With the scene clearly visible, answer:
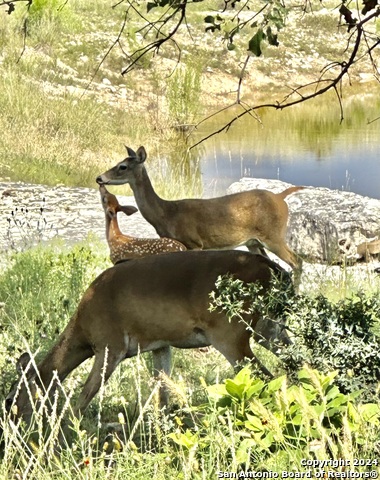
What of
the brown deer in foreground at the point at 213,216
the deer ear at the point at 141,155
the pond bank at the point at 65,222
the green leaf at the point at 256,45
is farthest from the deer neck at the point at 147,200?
the green leaf at the point at 256,45

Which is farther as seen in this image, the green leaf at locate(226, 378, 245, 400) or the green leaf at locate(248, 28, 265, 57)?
the green leaf at locate(248, 28, 265, 57)

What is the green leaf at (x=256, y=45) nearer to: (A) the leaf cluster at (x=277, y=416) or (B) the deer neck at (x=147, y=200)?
(A) the leaf cluster at (x=277, y=416)

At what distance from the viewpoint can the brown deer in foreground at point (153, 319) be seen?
5309mm

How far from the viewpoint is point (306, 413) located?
3.11 metres

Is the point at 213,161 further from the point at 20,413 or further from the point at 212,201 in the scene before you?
the point at 20,413

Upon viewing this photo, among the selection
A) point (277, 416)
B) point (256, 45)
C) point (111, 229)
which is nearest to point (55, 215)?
point (111, 229)

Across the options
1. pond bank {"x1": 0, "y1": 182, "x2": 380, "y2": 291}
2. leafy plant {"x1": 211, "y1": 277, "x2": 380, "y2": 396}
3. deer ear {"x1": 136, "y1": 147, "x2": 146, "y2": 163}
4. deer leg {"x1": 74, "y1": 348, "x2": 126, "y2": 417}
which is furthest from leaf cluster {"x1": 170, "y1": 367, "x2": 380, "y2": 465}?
deer ear {"x1": 136, "y1": 147, "x2": 146, "y2": 163}

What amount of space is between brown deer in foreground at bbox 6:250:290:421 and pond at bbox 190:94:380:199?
35.0 ft

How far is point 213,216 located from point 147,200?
27.7 inches

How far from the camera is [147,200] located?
9938 mm

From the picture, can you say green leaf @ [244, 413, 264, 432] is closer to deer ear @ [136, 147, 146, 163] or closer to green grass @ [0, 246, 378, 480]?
green grass @ [0, 246, 378, 480]

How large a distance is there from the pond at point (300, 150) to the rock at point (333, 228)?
3761 mm

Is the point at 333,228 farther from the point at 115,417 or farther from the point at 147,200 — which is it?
the point at 115,417

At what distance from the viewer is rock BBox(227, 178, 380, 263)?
11.6m
